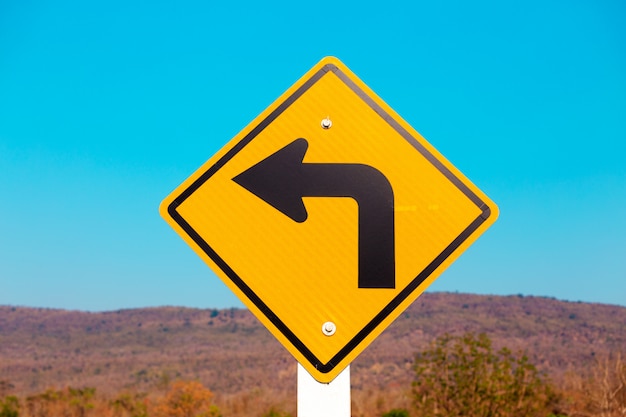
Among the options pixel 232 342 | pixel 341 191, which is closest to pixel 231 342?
pixel 232 342

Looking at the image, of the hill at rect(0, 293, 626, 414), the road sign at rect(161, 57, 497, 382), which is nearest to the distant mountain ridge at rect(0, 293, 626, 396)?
the hill at rect(0, 293, 626, 414)

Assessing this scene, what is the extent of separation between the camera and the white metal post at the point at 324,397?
2.19 metres

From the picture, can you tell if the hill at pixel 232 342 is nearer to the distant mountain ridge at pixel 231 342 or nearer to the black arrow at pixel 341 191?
the distant mountain ridge at pixel 231 342

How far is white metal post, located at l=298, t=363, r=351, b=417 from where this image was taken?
2193 mm

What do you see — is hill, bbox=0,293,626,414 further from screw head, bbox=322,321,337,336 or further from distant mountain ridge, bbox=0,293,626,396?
screw head, bbox=322,321,337,336

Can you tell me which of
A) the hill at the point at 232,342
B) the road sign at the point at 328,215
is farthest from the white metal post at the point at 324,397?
the hill at the point at 232,342

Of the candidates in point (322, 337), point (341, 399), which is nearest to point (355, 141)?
point (322, 337)

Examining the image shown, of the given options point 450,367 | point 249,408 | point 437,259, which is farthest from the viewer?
point 249,408

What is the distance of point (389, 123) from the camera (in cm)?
252

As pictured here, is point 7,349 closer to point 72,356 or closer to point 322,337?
point 72,356

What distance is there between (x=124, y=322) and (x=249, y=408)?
1595 inches

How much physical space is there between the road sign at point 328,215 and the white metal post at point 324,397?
0.03 metres

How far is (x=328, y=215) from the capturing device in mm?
2408

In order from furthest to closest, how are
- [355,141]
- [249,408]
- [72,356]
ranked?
[72,356] < [249,408] < [355,141]
